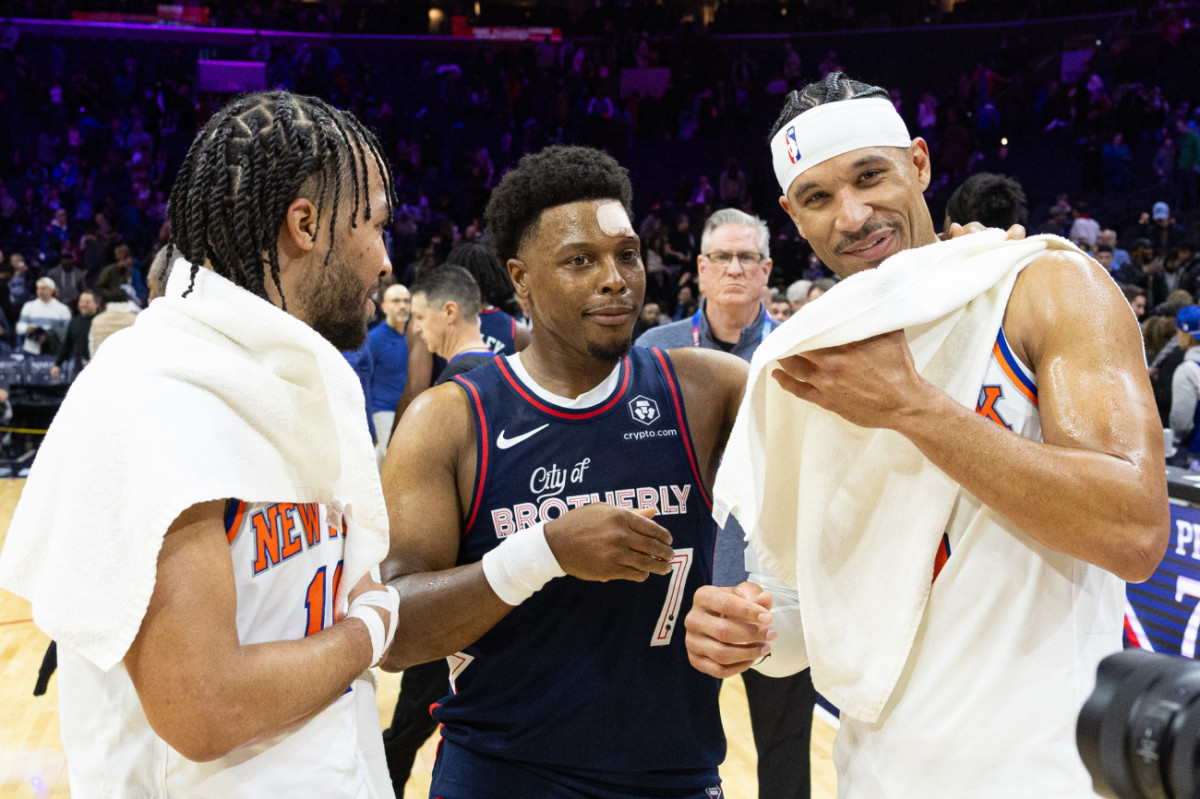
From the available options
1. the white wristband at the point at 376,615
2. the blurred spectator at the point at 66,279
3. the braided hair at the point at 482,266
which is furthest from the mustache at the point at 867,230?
the blurred spectator at the point at 66,279

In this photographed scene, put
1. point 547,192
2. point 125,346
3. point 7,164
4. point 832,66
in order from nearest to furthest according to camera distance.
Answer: point 125,346 → point 547,192 → point 7,164 → point 832,66

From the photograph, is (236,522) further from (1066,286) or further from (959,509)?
(1066,286)

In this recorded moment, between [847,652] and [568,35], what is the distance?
21.3 meters

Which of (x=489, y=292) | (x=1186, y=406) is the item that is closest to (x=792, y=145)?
(x=489, y=292)

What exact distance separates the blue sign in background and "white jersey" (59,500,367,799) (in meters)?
2.93

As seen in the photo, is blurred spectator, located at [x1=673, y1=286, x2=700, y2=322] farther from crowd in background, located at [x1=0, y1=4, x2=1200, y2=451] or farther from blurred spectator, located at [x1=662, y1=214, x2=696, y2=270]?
blurred spectator, located at [x1=662, y1=214, x2=696, y2=270]

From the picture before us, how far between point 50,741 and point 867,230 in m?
4.67

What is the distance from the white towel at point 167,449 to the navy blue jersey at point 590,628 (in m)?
0.68

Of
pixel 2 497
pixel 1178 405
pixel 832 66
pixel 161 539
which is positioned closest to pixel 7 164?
pixel 2 497

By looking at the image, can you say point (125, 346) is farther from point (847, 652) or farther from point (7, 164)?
point (7, 164)

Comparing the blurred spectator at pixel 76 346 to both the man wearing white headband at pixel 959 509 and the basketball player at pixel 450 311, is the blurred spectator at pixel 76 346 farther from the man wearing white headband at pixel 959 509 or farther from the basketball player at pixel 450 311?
the man wearing white headband at pixel 959 509

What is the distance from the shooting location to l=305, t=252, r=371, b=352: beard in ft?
5.40

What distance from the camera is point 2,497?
970 centimetres

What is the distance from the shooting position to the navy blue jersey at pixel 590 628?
2092 millimetres
